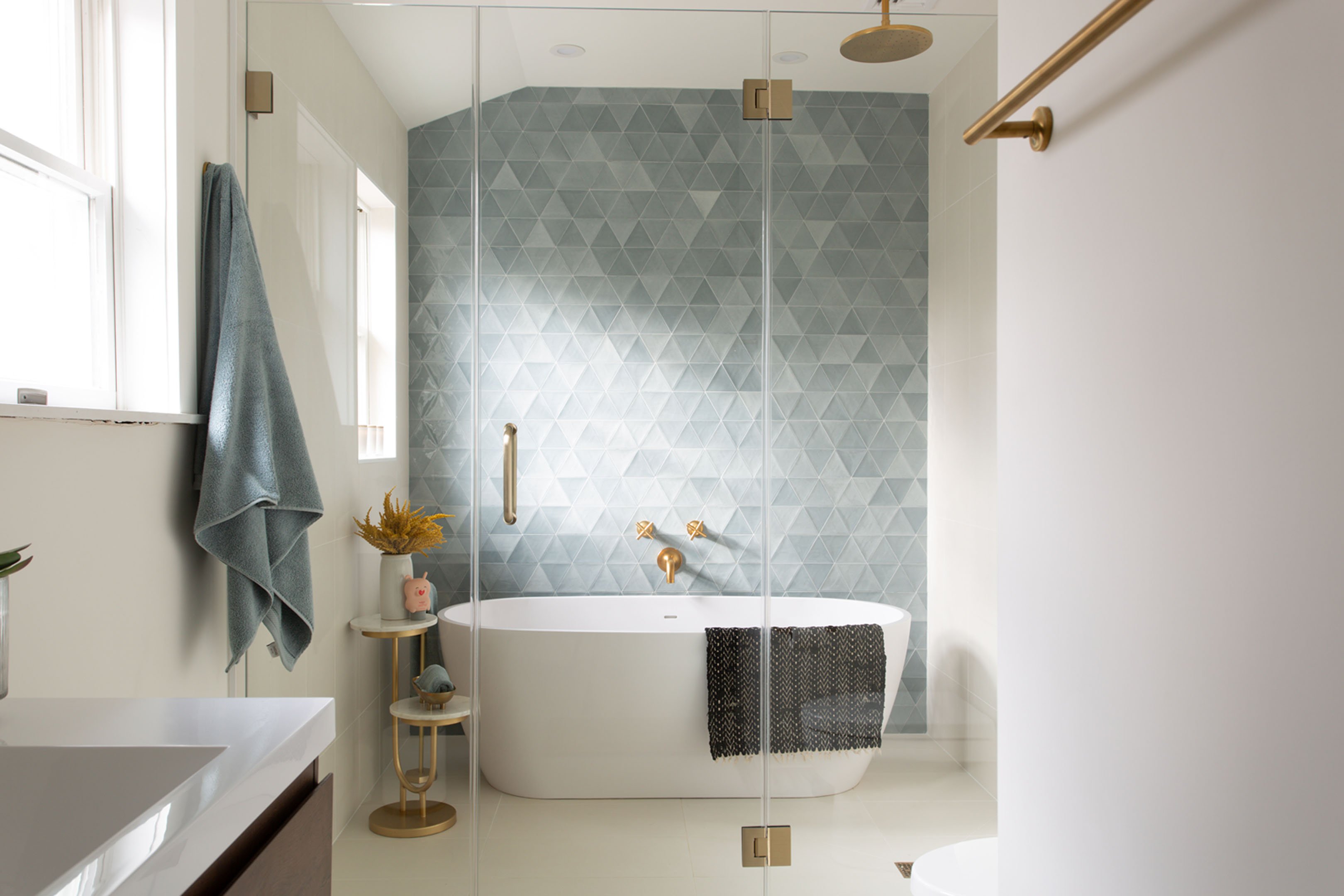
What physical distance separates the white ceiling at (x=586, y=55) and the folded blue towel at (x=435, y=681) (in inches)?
59.1

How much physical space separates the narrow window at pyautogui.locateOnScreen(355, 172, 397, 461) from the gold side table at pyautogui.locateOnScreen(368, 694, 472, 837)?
74cm

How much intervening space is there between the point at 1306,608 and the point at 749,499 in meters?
1.64

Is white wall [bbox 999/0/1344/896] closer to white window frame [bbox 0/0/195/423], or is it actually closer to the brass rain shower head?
the brass rain shower head

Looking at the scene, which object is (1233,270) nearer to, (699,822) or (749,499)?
(749,499)

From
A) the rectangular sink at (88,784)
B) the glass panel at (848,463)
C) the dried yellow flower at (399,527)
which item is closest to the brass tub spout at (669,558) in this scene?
the glass panel at (848,463)

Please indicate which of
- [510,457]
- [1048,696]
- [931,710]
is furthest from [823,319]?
[1048,696]

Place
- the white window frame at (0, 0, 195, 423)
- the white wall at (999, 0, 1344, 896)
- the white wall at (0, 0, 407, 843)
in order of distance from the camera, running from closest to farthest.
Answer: the white wall at (999, 0, 1344, 896) → the white wall at (0, 0, 407, 843) → the white window frame at (0, 0, 195, 423)

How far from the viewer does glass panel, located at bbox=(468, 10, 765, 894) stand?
7.91 ft

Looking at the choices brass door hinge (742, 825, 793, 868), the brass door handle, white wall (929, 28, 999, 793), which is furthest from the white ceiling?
brass door hinge (742, 825, 793, 868)

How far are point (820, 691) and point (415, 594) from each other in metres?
1.15

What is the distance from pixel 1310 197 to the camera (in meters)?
0.86

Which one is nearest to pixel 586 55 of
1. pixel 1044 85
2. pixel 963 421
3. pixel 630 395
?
pixel 630 395

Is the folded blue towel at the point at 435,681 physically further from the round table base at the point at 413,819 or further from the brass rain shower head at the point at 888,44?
the brass rain shower head at the point at 888,44

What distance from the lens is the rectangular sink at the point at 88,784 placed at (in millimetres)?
887
